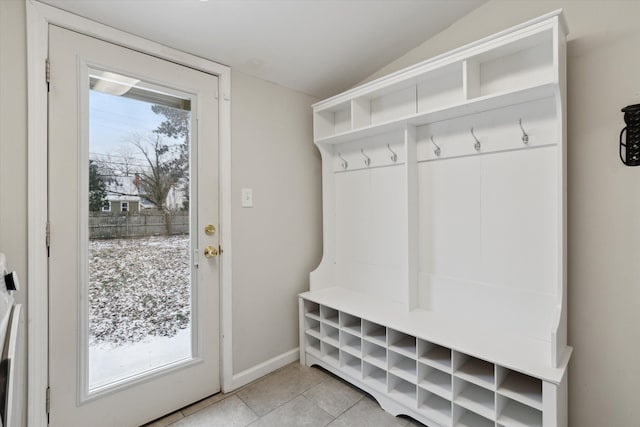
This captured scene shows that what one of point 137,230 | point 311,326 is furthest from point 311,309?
point 137,230

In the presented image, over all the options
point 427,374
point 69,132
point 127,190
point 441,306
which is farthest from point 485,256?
point 69,132

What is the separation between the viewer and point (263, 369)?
223 centimetres

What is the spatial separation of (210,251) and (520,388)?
5.90ft

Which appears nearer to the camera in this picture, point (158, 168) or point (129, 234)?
point (129, 234)

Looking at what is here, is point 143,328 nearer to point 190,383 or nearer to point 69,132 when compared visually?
point 190,383

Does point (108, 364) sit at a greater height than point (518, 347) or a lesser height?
lesser

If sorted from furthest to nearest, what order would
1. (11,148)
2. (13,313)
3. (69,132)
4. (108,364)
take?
(108,364)
(69,132)
(11,148)
(13,313)

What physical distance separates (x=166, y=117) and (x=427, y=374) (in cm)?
211

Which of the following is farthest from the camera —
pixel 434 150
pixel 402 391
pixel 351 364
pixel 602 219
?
pixel 351 364

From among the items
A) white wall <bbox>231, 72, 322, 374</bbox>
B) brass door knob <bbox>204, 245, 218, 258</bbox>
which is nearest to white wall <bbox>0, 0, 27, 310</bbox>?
brass door knob <bbox>204, 245, 218, 258</bbox>

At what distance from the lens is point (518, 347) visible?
4.99ft

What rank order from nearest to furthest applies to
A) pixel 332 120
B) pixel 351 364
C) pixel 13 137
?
pixel 13 137 → pixel 351 364 → pixel 332 120

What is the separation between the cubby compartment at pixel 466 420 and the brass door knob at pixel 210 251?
1582mm

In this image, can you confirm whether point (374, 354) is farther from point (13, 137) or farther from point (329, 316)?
point (13, 137)
